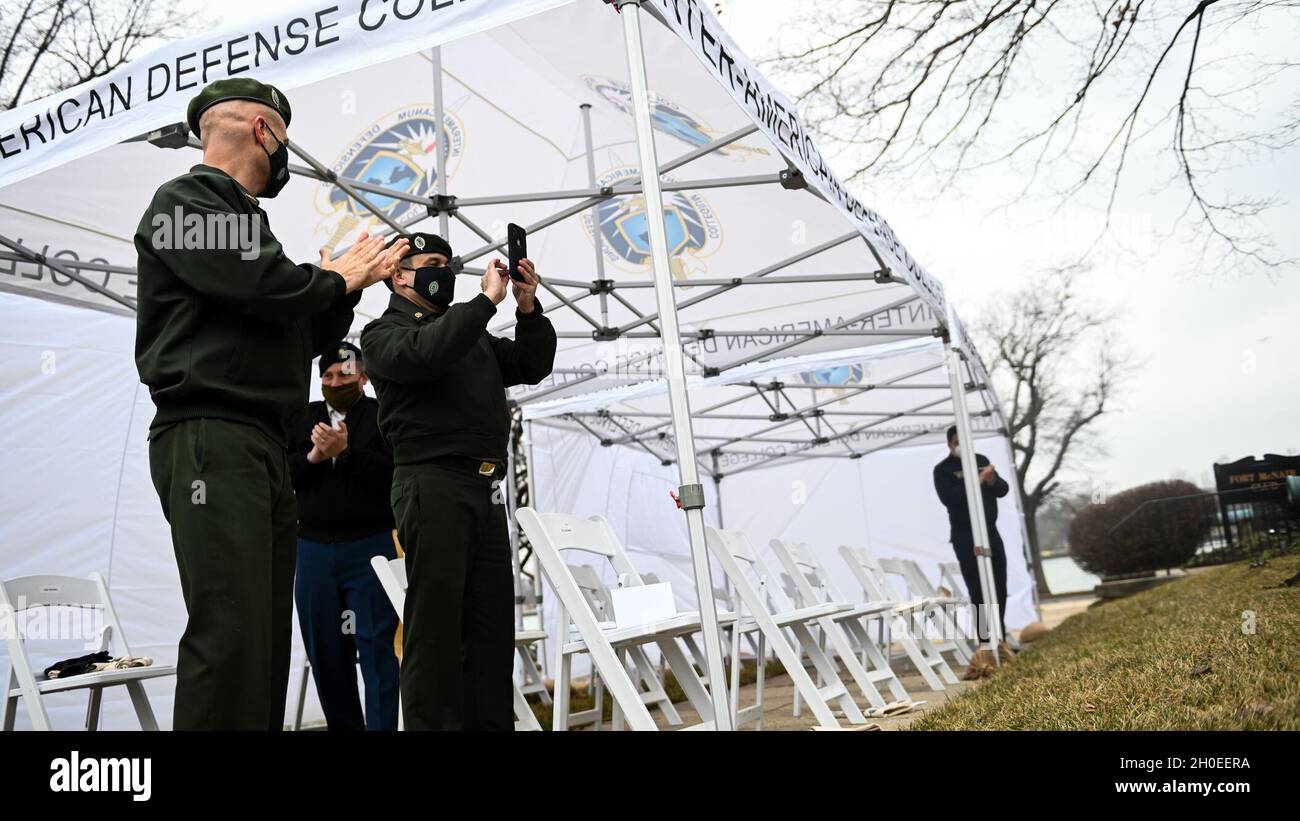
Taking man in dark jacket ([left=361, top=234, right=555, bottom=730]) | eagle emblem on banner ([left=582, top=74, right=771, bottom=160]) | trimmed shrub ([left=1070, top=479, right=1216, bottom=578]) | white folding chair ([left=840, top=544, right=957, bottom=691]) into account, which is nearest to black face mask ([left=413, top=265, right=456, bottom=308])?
man in dark jacket ([left=361, top=234, right=555, bottom=730])

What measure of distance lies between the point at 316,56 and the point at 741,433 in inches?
367

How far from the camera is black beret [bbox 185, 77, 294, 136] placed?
2.15 meters

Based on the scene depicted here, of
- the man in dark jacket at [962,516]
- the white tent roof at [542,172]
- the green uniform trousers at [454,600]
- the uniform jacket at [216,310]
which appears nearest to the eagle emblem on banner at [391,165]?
the white tent roof at [542,172]

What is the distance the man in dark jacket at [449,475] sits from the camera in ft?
8.46

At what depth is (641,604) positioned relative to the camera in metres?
3.83

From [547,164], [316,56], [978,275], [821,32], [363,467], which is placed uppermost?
[978,275]

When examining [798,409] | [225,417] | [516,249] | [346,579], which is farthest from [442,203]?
[798,409]

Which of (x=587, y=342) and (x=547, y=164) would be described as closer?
(x=547, y=164)

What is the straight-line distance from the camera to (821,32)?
7.18 meters

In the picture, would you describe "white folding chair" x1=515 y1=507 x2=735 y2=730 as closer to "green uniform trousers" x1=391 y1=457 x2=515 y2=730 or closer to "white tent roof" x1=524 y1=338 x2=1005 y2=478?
"green uniform trousers" x1=391 y1=457 x2=515 y2=730

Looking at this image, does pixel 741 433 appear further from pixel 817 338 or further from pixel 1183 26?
pixel 1183 26

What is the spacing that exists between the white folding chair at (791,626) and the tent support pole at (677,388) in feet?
3.74

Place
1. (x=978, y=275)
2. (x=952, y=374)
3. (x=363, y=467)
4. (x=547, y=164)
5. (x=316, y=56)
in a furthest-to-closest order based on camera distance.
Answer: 1. (x=978, y=275)
2. (x=952, y=374)
3. (x=547, y=164)
4. (x=363, y=467)
5. (x=316, y=56)

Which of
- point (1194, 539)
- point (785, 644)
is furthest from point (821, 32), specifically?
point (1194, 539)
